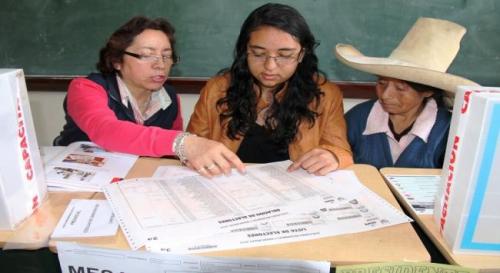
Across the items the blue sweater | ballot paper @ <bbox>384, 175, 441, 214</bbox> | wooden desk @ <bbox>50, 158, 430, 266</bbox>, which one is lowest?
the blue sweater

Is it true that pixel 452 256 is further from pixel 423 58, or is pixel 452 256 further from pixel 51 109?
pixel 51 109

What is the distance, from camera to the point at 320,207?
2.85 feet

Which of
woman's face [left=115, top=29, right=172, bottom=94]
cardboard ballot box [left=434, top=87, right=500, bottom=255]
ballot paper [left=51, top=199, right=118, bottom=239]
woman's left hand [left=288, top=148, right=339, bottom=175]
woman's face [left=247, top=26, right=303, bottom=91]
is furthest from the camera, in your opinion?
woman's face [left=115, top=29, right=172, bottom=94]

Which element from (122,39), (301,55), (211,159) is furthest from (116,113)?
(301,55)

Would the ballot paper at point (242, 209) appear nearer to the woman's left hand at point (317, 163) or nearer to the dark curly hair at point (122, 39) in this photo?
the woman's left hand at point (317, 163)

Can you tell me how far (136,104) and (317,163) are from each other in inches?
30.8

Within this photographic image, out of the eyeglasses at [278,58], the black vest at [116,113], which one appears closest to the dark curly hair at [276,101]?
the eyeglasses at [278,58]

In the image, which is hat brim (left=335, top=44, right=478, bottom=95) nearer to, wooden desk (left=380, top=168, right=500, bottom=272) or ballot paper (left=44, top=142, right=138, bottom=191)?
wooden desk (left=380, top=168, right=500, bottom=272)

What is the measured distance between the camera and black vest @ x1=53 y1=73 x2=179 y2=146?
1380 mm

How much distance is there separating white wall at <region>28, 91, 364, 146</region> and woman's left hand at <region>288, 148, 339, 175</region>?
114 centimetres

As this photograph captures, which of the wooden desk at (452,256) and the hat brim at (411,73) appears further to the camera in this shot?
the hat brim at (411,73)

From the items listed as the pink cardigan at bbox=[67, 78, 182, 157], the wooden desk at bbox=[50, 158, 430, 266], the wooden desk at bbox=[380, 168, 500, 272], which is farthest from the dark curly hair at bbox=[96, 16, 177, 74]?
the wooden desk at bbox=[380, 168, 500, 272]

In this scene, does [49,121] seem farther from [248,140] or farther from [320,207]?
[320,207]

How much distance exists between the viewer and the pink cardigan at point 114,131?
1.09m
